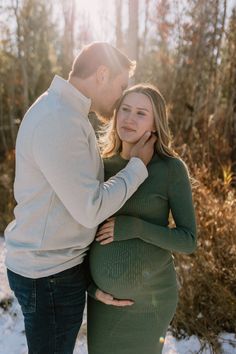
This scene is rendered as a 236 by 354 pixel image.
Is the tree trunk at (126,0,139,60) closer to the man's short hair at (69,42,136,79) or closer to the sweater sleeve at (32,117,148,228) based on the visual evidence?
the man's short hair at (69,42,136,79)

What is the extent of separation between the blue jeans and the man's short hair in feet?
2.85

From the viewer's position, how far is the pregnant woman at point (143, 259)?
2.04 m

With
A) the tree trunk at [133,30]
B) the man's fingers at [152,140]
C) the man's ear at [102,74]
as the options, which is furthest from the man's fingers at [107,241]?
the tree trunk at [133,30]

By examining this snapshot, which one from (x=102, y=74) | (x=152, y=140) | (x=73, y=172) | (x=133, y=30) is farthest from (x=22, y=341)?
(x=133, y=30)

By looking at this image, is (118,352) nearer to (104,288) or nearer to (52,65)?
(104,288)

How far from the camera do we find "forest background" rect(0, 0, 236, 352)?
3.56 meters

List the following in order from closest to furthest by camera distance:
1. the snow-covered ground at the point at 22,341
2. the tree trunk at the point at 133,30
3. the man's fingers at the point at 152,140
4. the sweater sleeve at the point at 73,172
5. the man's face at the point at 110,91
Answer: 1. the sweater sleeve at the point at 73,172
2. the man's face at the point at 110,91
3. the man's fingers at the point at 152,140
4. the snow-covered ground at the point at 22,341
5. the tree trunk at the point at 133,30

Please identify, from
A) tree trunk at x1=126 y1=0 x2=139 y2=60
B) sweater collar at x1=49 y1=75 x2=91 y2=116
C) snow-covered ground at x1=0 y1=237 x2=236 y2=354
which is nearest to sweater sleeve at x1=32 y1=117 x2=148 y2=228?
sweater collar at x1=49 y1=75 x2=91 y2=116

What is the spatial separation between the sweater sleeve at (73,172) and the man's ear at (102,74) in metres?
0.26

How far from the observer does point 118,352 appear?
211 centimetres

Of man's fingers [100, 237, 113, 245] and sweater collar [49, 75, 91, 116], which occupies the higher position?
Result: sweater collar [49, 75, 91, 116]

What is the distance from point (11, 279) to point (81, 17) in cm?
992

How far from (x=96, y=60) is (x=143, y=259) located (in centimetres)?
92

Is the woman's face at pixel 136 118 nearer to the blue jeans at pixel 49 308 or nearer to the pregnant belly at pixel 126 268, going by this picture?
the pregnant belly at pixel 126 268
